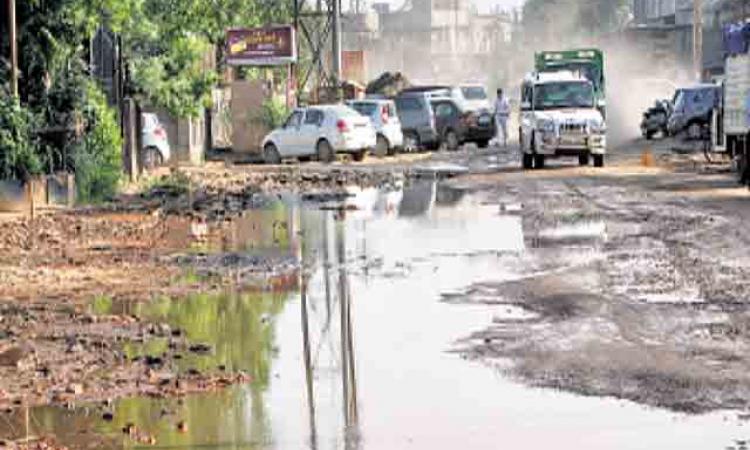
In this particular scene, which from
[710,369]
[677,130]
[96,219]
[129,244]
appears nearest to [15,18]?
[96,219]

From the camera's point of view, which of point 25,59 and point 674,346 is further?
point 25,59

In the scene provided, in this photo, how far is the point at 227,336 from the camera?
13.1 meters

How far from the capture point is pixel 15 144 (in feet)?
82.4

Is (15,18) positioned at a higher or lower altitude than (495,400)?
higher

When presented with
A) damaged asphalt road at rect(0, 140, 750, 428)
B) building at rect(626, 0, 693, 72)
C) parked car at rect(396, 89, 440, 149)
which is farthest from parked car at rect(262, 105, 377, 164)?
building at rect(626, 0, 693, 72)

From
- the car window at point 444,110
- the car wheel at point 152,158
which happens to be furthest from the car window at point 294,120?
the car window at point 444,110

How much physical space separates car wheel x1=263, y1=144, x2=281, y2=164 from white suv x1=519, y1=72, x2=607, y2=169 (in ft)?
33.4

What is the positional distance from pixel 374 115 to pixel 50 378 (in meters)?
38.5

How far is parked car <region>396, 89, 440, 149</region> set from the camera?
53.7 metres

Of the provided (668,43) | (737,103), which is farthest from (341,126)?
(668,43)

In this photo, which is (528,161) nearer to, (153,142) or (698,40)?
(153,142)

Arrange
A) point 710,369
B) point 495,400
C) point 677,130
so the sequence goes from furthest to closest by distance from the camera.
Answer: point 677,130 → point 710,369 → point 495,400

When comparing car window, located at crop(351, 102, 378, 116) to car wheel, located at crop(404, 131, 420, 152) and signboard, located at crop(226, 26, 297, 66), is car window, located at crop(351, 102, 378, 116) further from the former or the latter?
signboard, located at crop(226, 26, 297, 66)

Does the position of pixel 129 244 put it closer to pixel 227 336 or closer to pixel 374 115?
pixel 227 336
